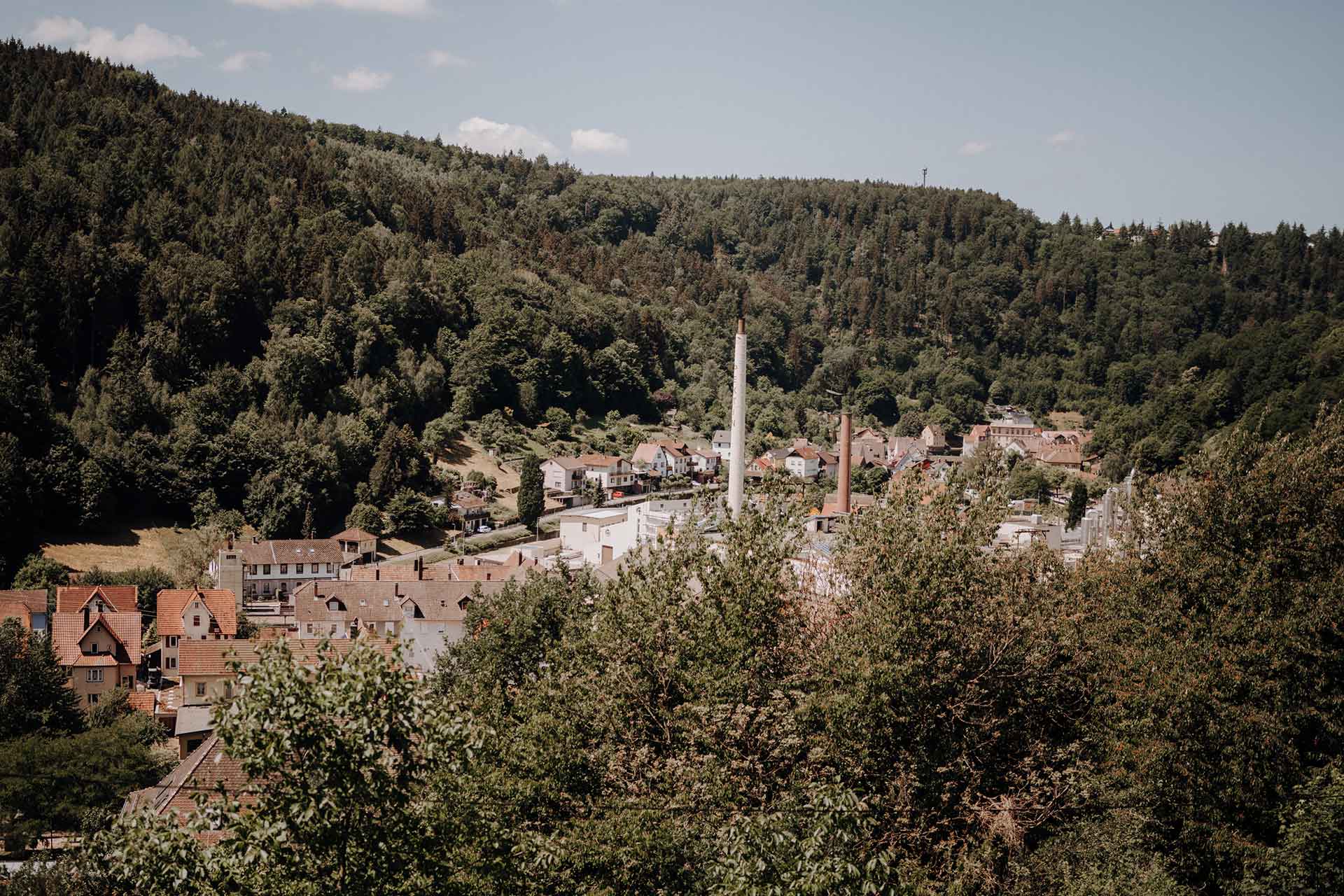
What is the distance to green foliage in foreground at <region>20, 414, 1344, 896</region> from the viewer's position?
9086 millimetres

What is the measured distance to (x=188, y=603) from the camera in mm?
31203

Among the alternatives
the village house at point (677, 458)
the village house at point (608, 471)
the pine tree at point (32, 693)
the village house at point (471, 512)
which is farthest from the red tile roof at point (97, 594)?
the village house at point (677, 458)

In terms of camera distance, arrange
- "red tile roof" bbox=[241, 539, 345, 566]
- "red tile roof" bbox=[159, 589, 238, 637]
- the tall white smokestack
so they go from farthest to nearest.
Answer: "red tile roof" bbox=[241, 539, 345, 566] → "red tile roof" bbox=[159, 589, 238, 637] → the tall white smokestack

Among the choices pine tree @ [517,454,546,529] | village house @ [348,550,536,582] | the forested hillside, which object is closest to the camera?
village house @ [348,550,536,582]

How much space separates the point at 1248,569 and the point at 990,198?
144 metres

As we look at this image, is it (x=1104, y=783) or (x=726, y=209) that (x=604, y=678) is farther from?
(x=726, y=209)

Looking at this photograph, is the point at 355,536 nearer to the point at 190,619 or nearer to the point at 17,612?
the point at 190,619

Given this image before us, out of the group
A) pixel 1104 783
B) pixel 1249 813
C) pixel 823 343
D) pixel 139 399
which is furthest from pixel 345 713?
pixel 823 343

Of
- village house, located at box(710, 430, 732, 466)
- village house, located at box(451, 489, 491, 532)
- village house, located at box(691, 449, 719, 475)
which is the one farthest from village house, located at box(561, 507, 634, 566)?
village house, located at box(710, 430, 732, 466)

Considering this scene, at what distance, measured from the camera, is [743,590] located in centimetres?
1190

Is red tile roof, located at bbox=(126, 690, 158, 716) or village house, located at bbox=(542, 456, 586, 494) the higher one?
village house, located at bbox=(542, 456, 586, 494)

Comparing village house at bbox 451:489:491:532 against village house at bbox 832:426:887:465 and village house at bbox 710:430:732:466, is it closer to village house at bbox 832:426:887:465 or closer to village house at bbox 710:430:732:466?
village house at bbox 710:430:732:466

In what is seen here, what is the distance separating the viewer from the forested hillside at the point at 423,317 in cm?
4816

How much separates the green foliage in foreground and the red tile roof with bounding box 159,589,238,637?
18.7 metres
